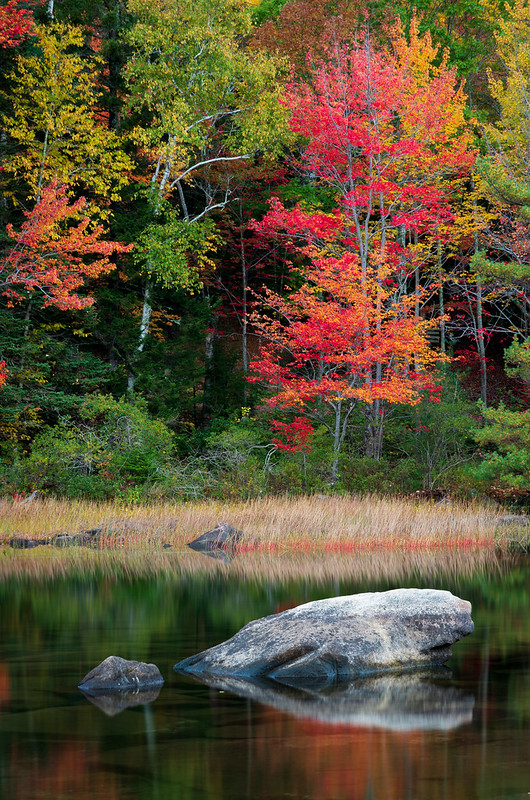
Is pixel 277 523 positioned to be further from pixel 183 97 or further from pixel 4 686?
pixel 183 97

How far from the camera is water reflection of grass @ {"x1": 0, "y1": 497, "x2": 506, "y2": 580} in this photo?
16.8 m

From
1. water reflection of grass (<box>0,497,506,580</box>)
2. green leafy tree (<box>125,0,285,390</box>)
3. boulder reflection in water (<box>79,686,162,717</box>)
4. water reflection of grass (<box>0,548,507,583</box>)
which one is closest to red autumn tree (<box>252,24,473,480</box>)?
green leafy tree (<box>125,0,285,390</box>)

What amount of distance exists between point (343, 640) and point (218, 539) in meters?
10.7

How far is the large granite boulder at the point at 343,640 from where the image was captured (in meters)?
8.94

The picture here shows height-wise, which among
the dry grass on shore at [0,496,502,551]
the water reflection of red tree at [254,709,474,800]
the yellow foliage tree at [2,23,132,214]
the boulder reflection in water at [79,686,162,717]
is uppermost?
the yellow foliage tree at [2,23,132,214]

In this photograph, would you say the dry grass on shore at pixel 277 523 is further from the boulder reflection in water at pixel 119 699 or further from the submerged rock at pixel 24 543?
the boulder reflection in water at pixel 119 699

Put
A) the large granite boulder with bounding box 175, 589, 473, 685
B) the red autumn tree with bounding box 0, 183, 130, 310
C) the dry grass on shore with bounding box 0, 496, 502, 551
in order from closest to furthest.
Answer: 1. the large granite boulder with bounding box 175, 589, 473, 685
2. the dry grass on shore with bounding box 0, 496, 502, 551
3. the red autumn tree with bounding box 0, 183, 130, 310

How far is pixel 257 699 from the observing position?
319 inches

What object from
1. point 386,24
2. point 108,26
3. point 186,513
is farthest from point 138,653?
point 386,24

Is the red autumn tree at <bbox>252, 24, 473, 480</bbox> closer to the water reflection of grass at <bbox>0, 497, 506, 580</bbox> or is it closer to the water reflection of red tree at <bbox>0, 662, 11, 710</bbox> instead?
the water reflection of grass at <bbox>0, 497, 506, 580</bbox>

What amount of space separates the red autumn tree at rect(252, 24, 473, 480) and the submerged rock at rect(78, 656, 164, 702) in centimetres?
1526

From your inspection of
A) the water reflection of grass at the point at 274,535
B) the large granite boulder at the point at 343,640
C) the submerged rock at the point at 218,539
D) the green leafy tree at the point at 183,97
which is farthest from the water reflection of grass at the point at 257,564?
the green leafy tree at the point at 183,97

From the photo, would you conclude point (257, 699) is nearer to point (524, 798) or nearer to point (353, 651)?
point (353, 651)

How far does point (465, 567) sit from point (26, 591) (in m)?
7.27
